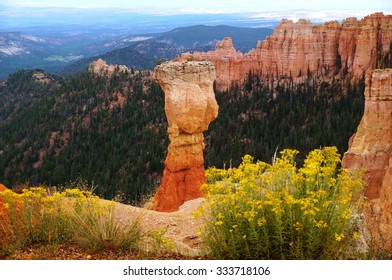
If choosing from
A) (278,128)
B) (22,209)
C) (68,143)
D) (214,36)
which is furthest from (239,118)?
(214,36)

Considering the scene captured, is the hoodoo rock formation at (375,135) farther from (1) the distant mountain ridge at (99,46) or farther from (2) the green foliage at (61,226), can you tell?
(1) the distant mountain ridge at (99,46)

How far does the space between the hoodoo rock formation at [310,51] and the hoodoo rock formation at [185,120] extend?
143ft

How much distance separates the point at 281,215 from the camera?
18.6 feet

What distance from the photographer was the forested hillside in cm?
4588

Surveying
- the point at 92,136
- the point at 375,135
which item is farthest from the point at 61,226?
the point at 92,136

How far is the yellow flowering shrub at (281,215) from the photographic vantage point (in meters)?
5.52

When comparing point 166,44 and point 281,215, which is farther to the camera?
point 166,44

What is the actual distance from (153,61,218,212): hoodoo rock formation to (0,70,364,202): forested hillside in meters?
19.9

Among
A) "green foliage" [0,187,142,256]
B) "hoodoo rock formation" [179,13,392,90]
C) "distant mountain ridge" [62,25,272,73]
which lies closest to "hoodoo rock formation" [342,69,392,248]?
"green foliage" [0,187,142,256]

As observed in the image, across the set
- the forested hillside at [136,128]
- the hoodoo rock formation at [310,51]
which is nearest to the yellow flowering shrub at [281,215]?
the forested hillside at [136,128]

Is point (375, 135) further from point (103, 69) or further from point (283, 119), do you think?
point (103, 69)

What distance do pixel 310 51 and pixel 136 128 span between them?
2497 cm

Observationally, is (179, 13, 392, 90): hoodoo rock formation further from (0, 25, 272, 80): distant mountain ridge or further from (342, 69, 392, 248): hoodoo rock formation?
(342, 69, 392, 248): hoodoo rock formation

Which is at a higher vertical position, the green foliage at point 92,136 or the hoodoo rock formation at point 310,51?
the hoodoo rock formation at point 310,51
